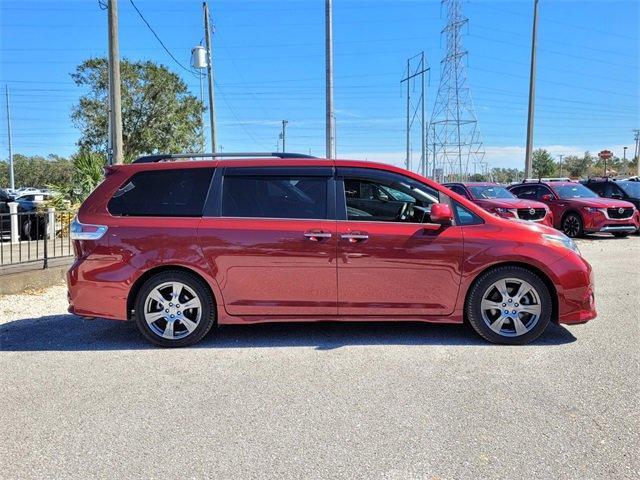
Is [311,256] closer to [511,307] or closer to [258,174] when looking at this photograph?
[258,174]

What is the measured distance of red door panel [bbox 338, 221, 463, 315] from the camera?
15.9 ft

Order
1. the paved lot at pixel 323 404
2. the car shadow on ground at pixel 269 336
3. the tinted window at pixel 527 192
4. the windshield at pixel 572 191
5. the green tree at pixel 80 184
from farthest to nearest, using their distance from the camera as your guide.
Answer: the tinted window at pixel 527 192 → the windshield at pixel 572 191 → the green tree at pixel 80 184 → the car shadow on ground at pixel 269 336 → the paved lot at pixel 323 404

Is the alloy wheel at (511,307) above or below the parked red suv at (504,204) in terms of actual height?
below

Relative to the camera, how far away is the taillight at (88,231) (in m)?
4.93

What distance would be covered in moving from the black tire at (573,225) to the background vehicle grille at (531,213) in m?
1.72

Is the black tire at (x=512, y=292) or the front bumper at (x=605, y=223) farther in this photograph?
the front bumper at (x=605, y=223)

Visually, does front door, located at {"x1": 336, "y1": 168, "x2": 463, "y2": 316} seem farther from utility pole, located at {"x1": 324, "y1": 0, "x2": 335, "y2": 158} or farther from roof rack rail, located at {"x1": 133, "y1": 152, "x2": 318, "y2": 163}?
utility pole, located at {"x1": 324, "y1": 0, "x2": 335, "y2": 158}

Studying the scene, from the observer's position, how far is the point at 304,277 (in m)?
4.86

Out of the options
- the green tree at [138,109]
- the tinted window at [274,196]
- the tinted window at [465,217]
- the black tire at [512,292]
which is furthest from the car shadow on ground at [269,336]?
the green tree at [138,109]

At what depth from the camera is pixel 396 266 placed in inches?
191

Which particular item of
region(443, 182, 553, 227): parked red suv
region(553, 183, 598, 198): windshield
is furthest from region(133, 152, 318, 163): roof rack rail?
region(553, 183, 598, 198): windshield

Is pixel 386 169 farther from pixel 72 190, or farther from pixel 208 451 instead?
pixel 72 190

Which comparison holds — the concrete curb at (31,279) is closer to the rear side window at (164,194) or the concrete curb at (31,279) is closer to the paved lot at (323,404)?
the paved lot at (323,404)

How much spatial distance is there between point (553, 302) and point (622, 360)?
0.72 metres
